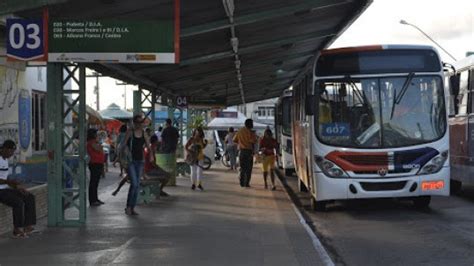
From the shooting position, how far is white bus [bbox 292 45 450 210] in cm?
1279

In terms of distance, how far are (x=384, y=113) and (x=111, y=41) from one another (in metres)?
5.51

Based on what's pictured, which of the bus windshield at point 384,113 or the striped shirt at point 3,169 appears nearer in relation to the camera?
the striped shirt at point 3,169

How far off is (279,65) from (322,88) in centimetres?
1043

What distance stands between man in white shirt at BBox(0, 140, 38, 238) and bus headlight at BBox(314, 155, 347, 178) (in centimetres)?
538

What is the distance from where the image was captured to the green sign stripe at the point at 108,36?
33.7 ft

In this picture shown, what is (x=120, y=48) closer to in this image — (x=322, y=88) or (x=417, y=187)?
(x=322, y=88)

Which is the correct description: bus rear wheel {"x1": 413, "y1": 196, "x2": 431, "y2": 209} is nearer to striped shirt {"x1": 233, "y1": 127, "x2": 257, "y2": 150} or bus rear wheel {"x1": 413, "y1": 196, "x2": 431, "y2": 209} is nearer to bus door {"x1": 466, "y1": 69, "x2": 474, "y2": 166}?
bus door {"x1": 466, "y1": 69, "x2": 474, "y2": 166}

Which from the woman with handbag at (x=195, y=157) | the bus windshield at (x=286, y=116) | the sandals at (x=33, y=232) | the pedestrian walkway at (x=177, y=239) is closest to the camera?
the pedestrian walkway at (x=177, y=239)

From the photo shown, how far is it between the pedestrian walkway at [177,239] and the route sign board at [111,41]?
267 cm

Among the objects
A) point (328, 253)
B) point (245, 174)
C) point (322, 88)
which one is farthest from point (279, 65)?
point (328, 253)

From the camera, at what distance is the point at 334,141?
13039 millimetres

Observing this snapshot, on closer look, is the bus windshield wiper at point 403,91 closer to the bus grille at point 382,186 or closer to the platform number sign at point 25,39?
the bus grille at point 382,186

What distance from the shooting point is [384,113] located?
42.7 ft

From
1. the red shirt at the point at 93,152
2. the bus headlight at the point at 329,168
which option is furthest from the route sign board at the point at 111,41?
the red shirt at the point at 93,152
